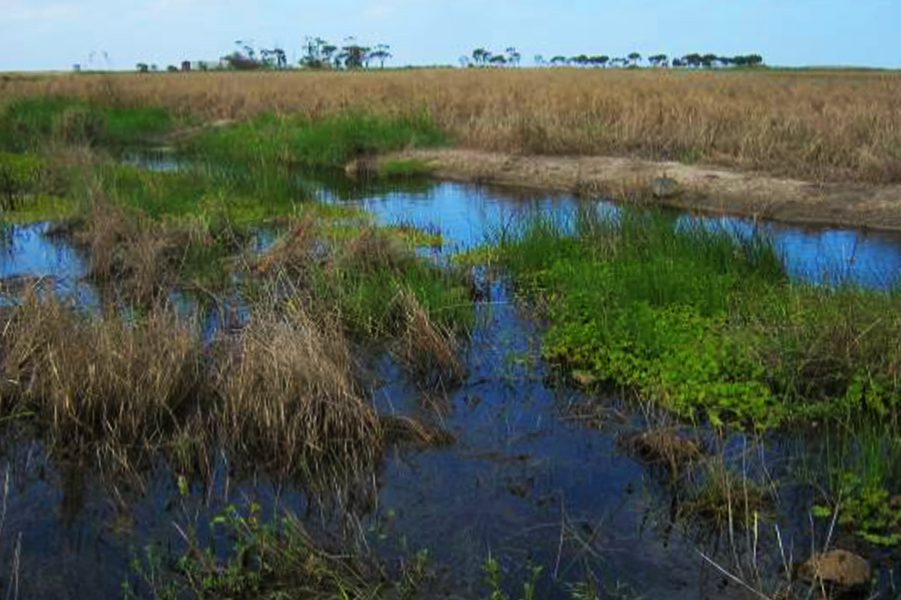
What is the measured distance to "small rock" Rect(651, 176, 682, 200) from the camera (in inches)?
603

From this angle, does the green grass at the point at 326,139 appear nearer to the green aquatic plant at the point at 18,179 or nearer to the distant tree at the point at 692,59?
the green aquatic plant at the point at 18,179

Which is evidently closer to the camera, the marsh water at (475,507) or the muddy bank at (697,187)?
the marsh water at (475,507)

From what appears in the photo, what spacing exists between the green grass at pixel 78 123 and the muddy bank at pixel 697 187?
9.57 meters

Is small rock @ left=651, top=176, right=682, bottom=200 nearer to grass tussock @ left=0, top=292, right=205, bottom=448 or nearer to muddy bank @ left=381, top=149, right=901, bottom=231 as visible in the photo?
muddy bank @ left=381, top=149, right=901, bottom=231

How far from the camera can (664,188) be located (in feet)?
50.3

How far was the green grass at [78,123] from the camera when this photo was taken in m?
22.0

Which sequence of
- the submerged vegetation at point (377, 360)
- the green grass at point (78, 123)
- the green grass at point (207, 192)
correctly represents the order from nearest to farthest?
the submerged vegetation at point (377, 360) → the green grass at point (207, 192) → the green grass at point (78, 123)

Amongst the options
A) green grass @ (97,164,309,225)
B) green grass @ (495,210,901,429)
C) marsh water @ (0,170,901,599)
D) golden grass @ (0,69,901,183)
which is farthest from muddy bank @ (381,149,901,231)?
marsh water @ (0,170,901,599)

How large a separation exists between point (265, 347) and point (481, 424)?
1.56 metres

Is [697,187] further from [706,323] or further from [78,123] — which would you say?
[78,123]

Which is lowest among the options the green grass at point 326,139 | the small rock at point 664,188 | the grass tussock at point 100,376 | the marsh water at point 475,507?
the marsh water at point 475,507

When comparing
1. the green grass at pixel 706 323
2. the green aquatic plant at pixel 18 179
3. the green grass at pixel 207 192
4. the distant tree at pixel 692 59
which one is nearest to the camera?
the green grass at pixel 706 323

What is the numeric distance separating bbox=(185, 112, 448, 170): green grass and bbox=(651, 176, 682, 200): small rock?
592cm

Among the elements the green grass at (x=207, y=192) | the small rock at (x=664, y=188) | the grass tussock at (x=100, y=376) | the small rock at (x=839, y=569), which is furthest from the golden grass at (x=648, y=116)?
the grass tussock at (x=100, y=376)
